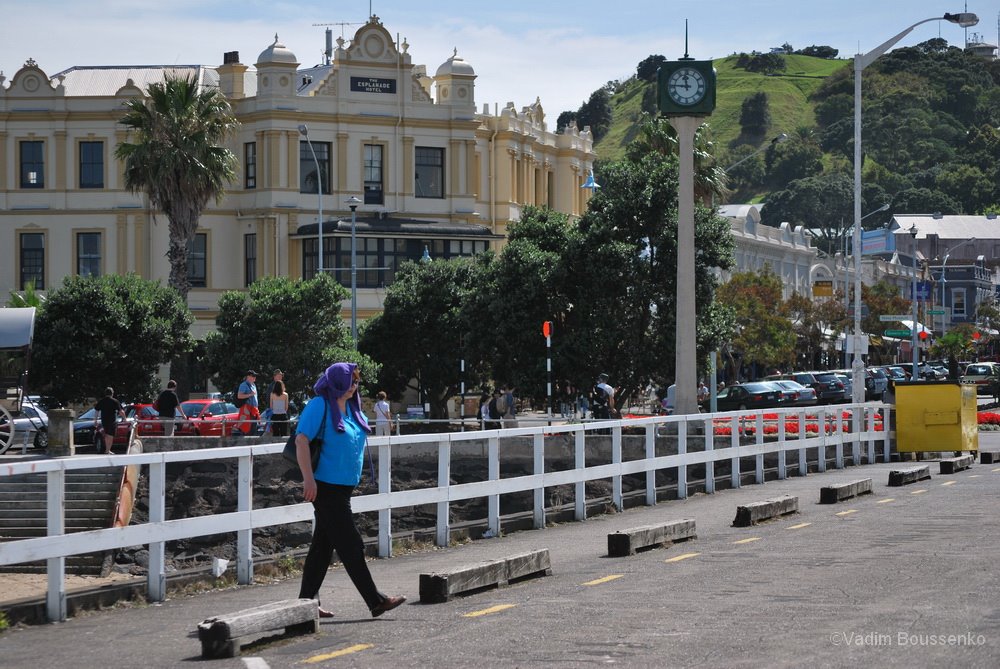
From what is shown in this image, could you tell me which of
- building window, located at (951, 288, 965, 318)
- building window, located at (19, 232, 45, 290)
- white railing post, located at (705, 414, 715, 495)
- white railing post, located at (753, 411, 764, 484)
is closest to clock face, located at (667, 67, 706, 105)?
white railing post, located at (753, 411, 764, 484)

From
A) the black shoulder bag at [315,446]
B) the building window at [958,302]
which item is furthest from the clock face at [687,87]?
the building window at [958,302]

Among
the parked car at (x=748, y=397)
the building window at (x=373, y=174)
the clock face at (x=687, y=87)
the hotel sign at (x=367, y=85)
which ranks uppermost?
the hotel sign at (x=367, y=85)

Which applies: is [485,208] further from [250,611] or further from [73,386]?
[250,611]

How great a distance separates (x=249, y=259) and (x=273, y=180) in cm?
396

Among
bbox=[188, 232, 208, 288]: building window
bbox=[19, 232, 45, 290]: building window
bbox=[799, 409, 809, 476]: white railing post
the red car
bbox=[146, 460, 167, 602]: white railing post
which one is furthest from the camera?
bbox=[188, 232, 208, 288]: building window

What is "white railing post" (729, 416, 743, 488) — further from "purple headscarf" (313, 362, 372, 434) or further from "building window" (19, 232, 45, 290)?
"building window" (19, 232, 45, 290)

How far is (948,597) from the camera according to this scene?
432 inches

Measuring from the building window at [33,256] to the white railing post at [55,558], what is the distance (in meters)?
57.4

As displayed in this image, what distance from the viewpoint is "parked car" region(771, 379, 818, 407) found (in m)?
58.6

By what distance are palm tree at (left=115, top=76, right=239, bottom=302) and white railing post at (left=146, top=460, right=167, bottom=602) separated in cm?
4085

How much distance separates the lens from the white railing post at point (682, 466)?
21.3 meters

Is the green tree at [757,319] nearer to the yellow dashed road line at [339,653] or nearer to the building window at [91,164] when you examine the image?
the building window at [91,164]

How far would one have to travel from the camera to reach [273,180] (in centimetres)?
6481

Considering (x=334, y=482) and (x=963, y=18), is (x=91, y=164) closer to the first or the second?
(x=963, y=18)
